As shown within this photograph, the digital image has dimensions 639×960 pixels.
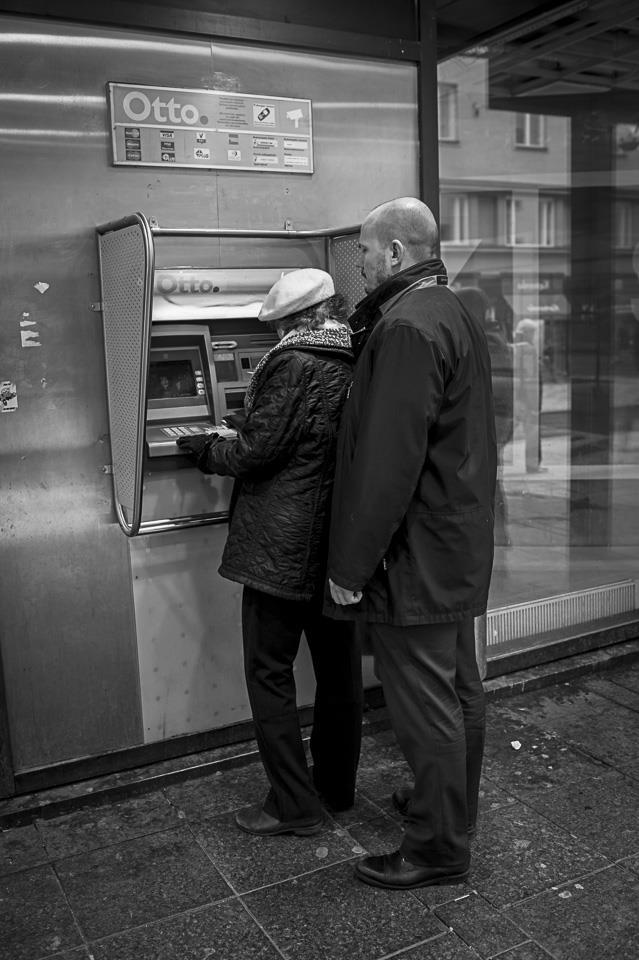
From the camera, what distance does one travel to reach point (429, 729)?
2.65m

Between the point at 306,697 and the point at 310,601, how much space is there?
0.96m

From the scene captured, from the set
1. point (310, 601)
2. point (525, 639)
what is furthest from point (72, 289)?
point (525, 639)

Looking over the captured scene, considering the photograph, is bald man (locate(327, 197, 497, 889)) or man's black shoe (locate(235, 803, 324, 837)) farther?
man's black shoe (locate(235, 803, 324, 837))

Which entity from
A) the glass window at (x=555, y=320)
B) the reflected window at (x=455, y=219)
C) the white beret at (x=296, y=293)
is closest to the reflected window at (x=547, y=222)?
the glass window at (x=555, y=320)

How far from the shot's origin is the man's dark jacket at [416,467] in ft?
8.09

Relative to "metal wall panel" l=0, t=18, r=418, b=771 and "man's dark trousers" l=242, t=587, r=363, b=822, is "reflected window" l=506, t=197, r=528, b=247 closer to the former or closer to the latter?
"metal wall panel" l=0, t=18, r=418, b=771

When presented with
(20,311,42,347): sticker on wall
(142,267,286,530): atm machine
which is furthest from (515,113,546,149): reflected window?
(20,311,42,347): sticker on wall

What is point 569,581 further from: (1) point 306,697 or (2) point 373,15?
(2) point 373,15

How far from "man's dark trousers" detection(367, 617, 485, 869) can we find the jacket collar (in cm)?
86

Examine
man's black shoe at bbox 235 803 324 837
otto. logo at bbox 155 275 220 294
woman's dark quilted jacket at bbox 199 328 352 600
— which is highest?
otto. logo at bbox 155 275 220 294

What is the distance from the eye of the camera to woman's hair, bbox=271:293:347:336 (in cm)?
292

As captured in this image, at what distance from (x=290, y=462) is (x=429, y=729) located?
85 cm

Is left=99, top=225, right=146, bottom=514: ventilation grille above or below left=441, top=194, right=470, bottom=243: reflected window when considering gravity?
below

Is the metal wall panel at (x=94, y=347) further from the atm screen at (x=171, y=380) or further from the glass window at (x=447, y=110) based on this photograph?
the glass window at (x=447, y=110)
